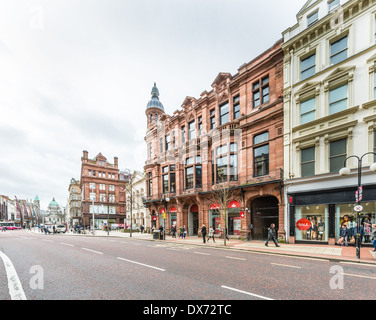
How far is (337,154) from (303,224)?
235 inches

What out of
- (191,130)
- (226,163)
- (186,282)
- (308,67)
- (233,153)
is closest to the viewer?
(186,282)

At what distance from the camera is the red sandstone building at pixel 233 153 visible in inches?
774

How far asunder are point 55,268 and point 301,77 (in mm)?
21356

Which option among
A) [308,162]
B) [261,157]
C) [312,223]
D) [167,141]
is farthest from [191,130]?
[312,223]

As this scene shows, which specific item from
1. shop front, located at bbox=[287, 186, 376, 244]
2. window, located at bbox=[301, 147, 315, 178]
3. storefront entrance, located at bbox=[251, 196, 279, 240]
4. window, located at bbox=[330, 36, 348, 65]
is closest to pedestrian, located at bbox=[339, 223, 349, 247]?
shop front, located at bbox=[287, 186, 376, 244]

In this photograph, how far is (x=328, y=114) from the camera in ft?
52.7

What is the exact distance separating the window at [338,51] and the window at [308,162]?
6928mm

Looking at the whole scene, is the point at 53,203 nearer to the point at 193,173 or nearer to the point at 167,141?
the point at 167,141

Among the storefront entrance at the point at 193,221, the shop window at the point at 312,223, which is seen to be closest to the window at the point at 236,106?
the shop window at the point at 312,223

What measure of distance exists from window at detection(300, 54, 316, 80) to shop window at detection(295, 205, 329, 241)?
10859mm

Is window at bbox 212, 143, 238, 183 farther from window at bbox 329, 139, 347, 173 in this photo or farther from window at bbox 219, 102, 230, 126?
window at bbox 329, 139, 347, 173

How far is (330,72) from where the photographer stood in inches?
637

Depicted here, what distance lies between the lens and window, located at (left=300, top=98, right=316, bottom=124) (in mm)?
17156
